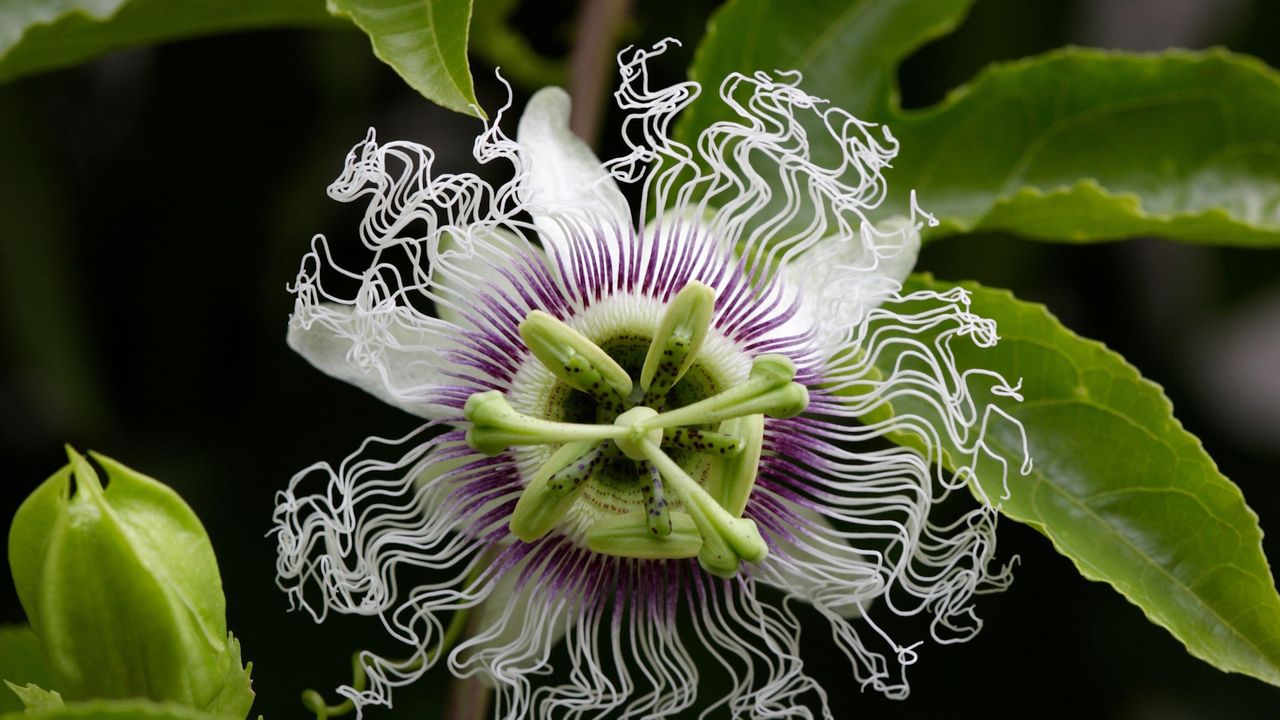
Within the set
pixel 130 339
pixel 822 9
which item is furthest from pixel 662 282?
pixel 130 339

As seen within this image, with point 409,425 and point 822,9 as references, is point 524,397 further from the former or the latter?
point 409,425

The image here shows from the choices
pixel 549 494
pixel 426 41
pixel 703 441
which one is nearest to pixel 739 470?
pixel 703 441

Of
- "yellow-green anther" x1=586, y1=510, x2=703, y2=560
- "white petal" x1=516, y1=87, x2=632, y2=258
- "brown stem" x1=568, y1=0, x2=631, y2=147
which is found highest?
"brown stem" x1=568, y1=0, x2=631, y2=147

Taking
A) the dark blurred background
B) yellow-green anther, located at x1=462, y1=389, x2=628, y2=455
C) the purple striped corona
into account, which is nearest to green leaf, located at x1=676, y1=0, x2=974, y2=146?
the purple striped corona

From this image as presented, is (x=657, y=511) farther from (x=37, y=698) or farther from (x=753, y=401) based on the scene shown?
(x=37, y=698)

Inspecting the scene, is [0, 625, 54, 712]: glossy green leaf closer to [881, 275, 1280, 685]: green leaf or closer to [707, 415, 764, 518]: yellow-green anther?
[707, 415, 764, 518]: yellow-green anther

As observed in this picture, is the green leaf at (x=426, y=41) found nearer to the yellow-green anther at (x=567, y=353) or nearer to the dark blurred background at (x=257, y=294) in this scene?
the yellow-green anther at (x=567, y=353)
